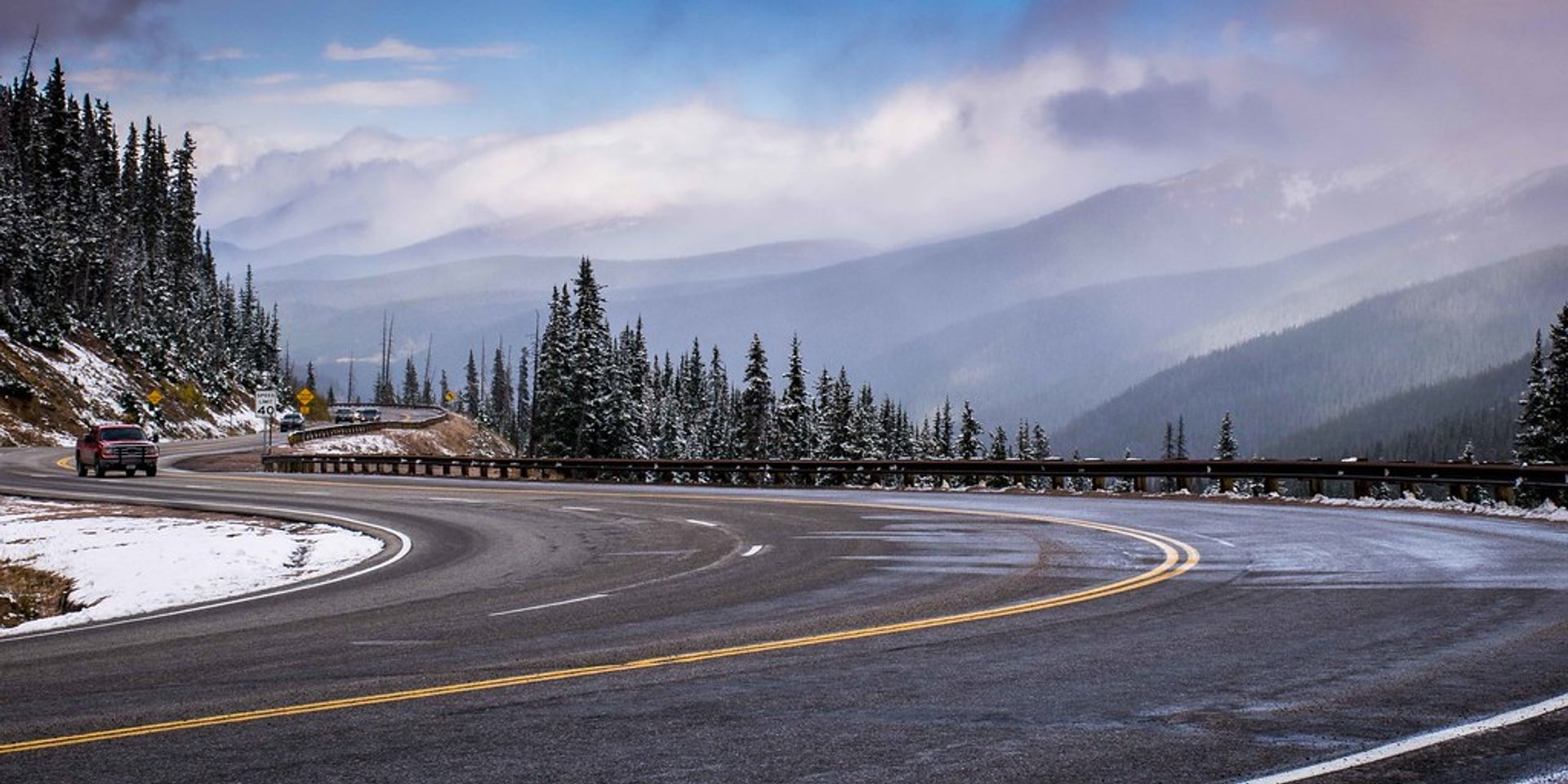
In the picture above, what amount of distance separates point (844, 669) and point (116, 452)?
48086 mm

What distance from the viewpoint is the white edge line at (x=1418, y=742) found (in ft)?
19.5

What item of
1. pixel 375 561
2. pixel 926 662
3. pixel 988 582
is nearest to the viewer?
pixel 926 662

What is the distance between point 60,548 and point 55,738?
17.4m

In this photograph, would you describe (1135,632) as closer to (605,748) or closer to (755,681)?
(755,681)

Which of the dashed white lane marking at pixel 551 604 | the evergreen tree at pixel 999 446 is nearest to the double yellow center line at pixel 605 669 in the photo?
the dashed white lane marking at pixel 551 604

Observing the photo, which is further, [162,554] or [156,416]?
[156,416]

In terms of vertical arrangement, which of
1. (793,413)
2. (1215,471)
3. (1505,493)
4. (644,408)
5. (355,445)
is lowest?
(1505,493)

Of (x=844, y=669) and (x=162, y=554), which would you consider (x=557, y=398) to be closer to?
(x=162, y=554)

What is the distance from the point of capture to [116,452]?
4931cm

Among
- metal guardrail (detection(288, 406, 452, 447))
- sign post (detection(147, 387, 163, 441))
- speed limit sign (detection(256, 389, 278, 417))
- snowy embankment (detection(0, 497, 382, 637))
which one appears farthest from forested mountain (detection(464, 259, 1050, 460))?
snowy embankment (detection(0, 497, 382, 637))

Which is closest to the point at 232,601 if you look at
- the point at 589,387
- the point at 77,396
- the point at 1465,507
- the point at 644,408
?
the point at 1465,507

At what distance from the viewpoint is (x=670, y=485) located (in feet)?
134

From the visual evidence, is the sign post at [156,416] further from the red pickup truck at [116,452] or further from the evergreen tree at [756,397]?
the evergreen tree at [756,397]

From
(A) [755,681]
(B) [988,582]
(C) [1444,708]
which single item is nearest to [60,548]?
(B) [988,582]
